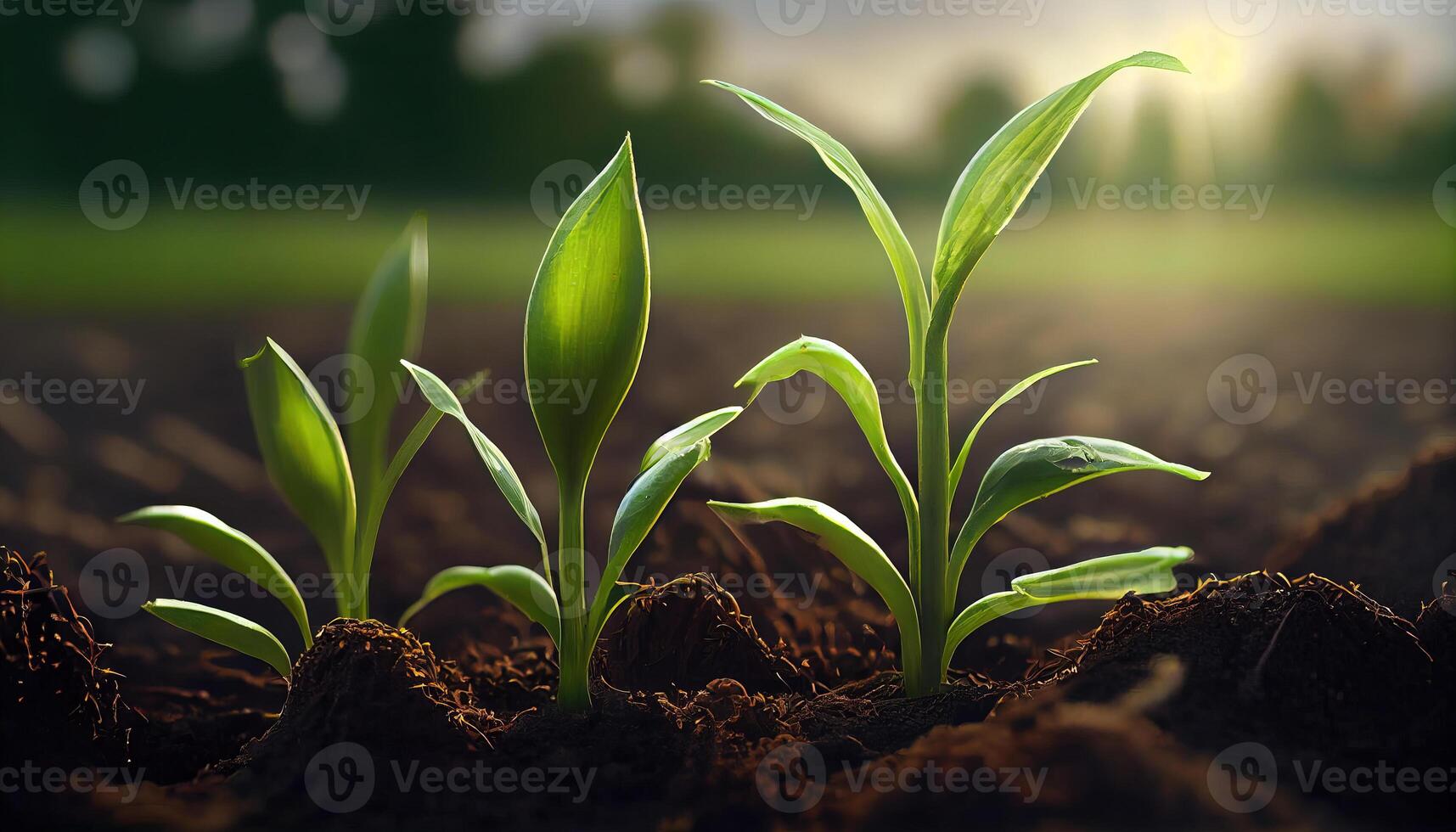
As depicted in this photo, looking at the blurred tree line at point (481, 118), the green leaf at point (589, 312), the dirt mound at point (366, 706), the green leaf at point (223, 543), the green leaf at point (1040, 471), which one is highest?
the blurred tree line at point (481, 118)

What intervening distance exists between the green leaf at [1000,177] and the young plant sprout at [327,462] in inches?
18.9

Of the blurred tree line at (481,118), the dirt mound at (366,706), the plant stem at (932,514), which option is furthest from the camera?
the blurred tree line at (481,118)

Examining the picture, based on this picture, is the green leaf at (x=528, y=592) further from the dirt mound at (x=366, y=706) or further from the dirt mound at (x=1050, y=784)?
the dirt mound at (x=1050, y=784)

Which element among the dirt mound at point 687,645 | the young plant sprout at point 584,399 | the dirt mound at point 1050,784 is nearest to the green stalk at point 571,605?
the young plant sprout at point 584,399

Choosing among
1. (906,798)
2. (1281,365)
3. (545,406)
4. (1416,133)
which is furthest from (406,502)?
(1416,133)

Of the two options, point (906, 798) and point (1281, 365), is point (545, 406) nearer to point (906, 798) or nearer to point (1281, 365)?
point (906, 798)

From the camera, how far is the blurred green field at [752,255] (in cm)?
117

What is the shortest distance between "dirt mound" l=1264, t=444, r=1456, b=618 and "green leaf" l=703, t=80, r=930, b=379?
2.01 ft

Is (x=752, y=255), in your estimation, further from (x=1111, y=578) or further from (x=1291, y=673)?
(x=1291, y=673)

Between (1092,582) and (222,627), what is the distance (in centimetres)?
79

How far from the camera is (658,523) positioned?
1.14 meters

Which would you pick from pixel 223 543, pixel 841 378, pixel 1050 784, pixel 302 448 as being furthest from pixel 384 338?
pixel 1050 784

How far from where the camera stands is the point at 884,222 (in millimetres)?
764

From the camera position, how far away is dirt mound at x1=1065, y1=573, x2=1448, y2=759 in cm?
62
